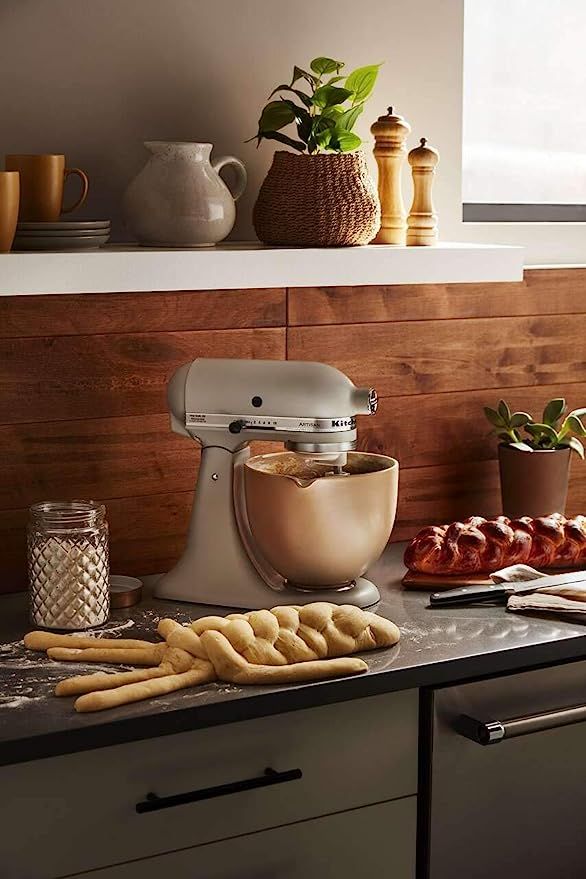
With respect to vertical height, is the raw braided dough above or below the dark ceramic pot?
below

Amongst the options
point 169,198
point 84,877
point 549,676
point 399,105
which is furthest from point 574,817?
point 399,105

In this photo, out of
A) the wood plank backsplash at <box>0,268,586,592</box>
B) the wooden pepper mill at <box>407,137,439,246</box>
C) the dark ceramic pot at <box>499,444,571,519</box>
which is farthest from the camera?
the dark ceramic pot at <box>499,444,571,519</box>

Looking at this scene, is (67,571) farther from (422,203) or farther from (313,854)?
(422,203)

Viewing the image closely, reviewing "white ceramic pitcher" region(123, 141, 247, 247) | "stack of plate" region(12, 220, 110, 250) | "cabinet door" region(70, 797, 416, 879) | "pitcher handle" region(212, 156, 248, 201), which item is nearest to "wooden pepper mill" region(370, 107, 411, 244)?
"pitcher handle" region(212, 156, 248, 201)

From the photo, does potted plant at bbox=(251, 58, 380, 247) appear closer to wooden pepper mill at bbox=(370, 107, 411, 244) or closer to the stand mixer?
wooden pepper mill at bbox=(370, 107, 411, 244)

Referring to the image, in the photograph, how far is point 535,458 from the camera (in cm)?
248

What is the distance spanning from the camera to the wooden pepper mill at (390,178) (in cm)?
229

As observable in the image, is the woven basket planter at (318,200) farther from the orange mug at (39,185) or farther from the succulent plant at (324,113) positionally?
the orange mug at (39,185)

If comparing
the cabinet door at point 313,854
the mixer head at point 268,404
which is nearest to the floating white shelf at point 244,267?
the mixer head at point 268,404

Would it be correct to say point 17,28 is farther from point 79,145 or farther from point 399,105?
point 399,105

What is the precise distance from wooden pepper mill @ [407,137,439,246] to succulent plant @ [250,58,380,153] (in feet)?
0.55

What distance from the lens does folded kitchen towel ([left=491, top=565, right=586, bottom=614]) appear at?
2.05 meters

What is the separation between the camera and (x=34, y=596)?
2.01 m

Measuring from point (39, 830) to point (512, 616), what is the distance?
830 millimetres
